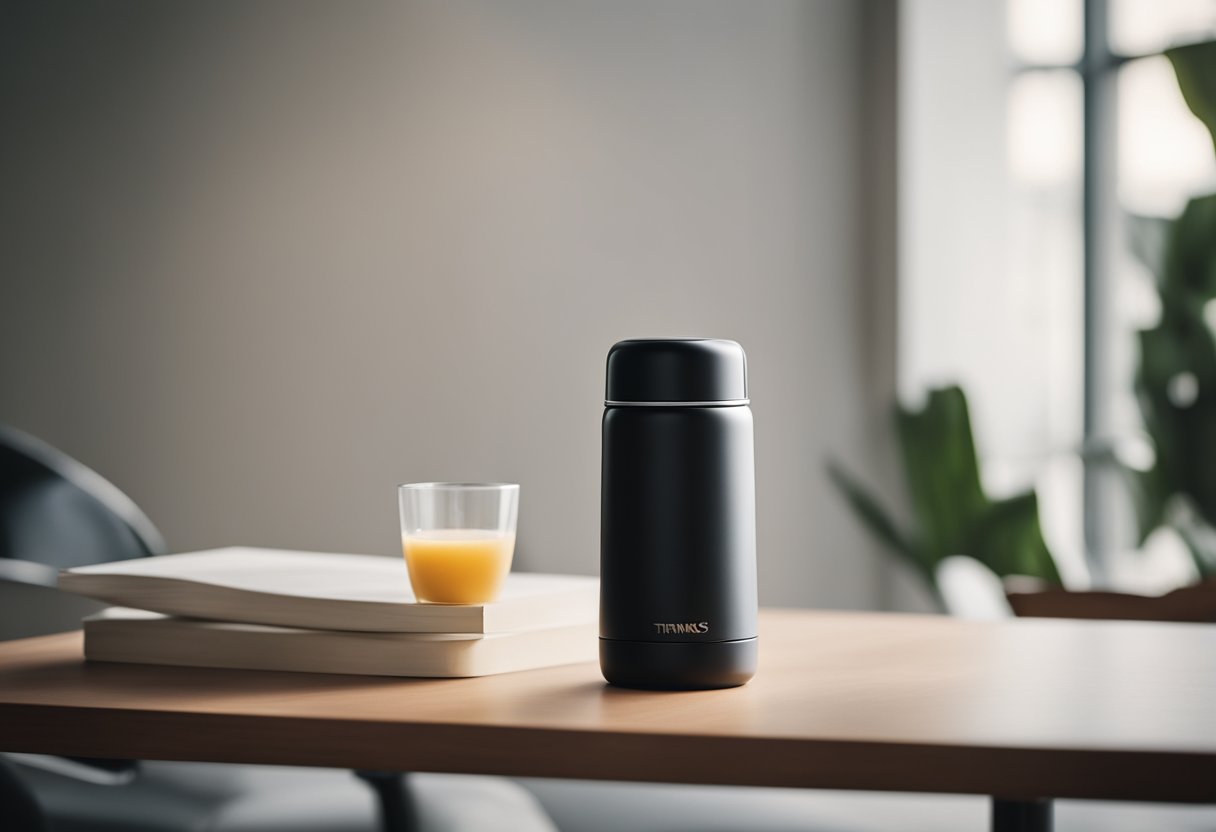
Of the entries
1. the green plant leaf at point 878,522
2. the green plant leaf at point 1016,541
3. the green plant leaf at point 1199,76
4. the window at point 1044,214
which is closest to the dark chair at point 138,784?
the green plant leaf at point 1016,541

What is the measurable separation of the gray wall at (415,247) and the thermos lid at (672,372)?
1799mm

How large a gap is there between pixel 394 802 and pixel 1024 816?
588 millimetres

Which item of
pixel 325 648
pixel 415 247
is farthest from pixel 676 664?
pixel 415 247

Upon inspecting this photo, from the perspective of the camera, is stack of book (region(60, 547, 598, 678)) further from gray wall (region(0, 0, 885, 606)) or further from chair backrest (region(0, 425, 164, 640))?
gray wall (region(0, 0, 885, 606))

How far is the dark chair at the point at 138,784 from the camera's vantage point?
3.38 feet

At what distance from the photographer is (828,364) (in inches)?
112

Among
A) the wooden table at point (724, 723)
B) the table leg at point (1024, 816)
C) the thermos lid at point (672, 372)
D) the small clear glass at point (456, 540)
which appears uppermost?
the thermos lid at point (672, 372)

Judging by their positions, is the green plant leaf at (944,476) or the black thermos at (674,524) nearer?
the black thermos at (674,524)

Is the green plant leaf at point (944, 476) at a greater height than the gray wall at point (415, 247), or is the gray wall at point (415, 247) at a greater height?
the gray wall at point (415, 247)

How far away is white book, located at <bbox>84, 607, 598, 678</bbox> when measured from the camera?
2.11 feet

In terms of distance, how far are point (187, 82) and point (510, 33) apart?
0.63 m

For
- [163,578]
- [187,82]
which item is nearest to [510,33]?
[187,82]

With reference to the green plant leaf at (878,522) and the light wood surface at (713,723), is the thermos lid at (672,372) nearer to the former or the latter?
the light wood surface at (713,723)

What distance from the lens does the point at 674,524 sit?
610 mm
